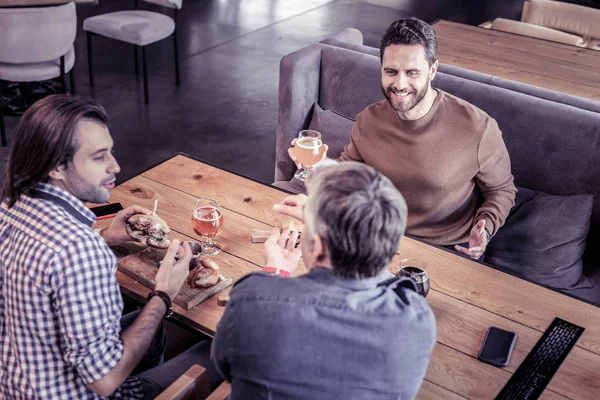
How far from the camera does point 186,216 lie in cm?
231

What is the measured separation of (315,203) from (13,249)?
0.74 m

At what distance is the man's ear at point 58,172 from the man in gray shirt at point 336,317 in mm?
601

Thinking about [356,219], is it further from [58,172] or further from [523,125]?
[523,125]

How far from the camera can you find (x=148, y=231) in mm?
2109

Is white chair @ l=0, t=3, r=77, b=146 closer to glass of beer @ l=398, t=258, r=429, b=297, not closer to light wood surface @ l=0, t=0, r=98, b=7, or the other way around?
light wood surface @ l=0, t=0, r=98, b=7

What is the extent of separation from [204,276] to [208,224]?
188 millimetres

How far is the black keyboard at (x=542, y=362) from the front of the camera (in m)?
1.68

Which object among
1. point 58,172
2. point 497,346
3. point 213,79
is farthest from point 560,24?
point 58,172

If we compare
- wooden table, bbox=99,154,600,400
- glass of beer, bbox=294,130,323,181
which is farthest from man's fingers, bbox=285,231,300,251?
glass of beer, bbox=294,130,323,181

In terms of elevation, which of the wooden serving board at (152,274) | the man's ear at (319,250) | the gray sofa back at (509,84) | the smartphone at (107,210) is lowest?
the wooden serving board at (152,274)

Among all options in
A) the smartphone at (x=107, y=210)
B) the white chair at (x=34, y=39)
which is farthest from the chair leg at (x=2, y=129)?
the smartphone at (x=107, y=210)

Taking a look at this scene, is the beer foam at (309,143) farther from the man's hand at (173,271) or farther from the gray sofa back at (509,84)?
the gray sofa back at (509,84)

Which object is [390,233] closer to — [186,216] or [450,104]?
[186,216]

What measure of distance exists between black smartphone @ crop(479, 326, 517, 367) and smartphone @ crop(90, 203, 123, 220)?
1.24m
